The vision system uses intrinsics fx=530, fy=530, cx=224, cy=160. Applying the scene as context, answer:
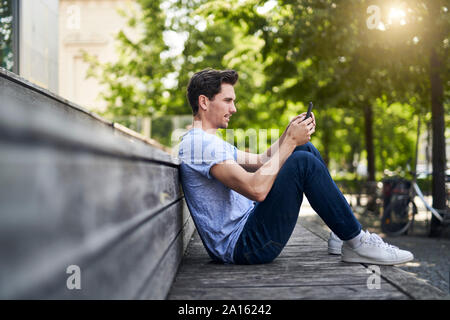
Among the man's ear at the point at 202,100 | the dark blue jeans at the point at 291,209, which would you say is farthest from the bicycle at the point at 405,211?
the man's ear at the point at 202,100

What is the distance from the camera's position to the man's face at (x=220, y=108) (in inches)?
133

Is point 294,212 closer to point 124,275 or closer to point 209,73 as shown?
point 209,73

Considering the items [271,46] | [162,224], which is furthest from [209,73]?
[271,46]

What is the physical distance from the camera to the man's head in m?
3.39

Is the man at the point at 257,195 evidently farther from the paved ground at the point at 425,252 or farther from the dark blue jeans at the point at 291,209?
the paved ground at the point at 425,252

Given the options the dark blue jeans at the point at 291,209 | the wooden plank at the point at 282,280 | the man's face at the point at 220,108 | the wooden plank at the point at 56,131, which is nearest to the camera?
the wooden plank at the point at 56,131

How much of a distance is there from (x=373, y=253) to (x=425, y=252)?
505cm

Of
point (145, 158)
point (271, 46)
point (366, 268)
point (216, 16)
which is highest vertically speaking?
point (216, 16)

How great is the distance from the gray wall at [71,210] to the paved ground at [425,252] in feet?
11.1

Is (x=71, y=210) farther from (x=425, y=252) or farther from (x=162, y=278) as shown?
(x=425, y=252)

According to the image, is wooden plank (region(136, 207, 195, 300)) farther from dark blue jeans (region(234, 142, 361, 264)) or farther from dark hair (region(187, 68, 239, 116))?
dark hair (region(187, 68, 239, 116))

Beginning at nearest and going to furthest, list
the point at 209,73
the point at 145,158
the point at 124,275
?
the point at 124,275
the point at 145,158
the point at 209,73

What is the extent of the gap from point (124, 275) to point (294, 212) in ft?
5.69

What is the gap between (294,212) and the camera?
10.2 feet
